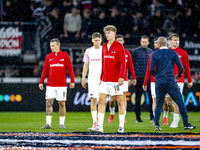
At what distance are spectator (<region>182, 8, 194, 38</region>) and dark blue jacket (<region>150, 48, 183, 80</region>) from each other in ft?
31.9

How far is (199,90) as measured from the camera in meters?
15.8

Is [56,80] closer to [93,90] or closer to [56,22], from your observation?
[93,90]

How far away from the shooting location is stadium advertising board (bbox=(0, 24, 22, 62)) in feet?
52.0

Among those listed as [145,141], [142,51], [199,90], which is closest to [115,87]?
[145,141]

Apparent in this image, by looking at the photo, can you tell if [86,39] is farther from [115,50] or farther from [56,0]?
[115,50]

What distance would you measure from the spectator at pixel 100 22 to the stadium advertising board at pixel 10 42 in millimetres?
3249

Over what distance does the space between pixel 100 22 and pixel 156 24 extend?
2.58 meters

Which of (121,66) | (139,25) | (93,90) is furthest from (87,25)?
(121,66)

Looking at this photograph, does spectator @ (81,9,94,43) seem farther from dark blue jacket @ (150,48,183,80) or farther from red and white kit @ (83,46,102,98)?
dark blue jacket @ (150,48,183,80)

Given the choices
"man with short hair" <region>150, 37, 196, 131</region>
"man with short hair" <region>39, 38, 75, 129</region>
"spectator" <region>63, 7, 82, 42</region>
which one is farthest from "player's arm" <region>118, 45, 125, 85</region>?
"spectator" <region>63, 7, 82, 42</region>

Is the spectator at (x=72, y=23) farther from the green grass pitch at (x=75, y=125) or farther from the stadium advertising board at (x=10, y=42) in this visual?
the green grass pitch at (x=75, y=125)

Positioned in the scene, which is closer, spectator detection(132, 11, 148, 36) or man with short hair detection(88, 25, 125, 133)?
man with short hair detection(88, 25, 125, 133)

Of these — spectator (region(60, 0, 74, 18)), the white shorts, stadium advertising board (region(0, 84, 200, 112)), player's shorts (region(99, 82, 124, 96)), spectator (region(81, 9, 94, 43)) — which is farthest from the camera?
spectator (region(60, 0, 74, 18))

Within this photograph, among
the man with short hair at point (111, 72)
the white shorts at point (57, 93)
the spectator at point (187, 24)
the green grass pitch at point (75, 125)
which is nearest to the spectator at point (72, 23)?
the green grass pitch at point (75, 125)
